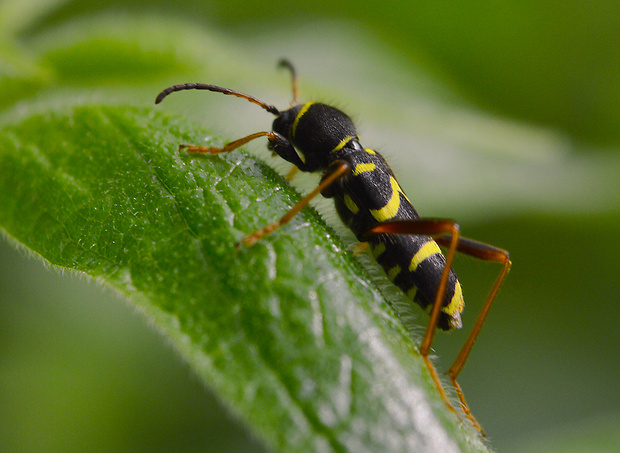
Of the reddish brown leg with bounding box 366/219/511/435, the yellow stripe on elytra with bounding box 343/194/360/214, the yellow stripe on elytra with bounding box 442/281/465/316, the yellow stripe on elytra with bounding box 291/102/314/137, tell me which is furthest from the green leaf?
the yellow stripe on elytra with bounding box 442/281/465/316

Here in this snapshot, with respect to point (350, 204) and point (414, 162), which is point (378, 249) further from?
point (414, 162)

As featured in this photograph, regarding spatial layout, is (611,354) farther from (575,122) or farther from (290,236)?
(290,236)

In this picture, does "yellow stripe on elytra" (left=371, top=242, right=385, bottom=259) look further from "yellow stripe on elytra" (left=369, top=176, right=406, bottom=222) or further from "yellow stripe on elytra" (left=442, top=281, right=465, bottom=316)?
"yellow stripe on elytra" (left=442, top=281, right=465, bottom=316)

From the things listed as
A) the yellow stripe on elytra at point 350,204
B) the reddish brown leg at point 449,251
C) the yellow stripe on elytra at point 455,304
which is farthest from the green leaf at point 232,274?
the yellow stripe on elytra at point 455,304

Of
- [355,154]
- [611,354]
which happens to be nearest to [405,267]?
[355,154]

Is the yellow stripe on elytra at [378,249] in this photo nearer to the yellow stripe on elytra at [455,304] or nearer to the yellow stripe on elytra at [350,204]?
the yellow stripe on elytra at [350,204]

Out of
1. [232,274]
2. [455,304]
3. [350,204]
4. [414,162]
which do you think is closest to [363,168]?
[350,204]

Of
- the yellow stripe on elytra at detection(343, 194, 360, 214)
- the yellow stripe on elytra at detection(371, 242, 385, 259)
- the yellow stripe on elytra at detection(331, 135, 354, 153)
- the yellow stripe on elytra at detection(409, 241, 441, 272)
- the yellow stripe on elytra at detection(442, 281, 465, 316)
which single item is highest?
the yellow stripe on elytra at detection(331, 135, 354, 153)
